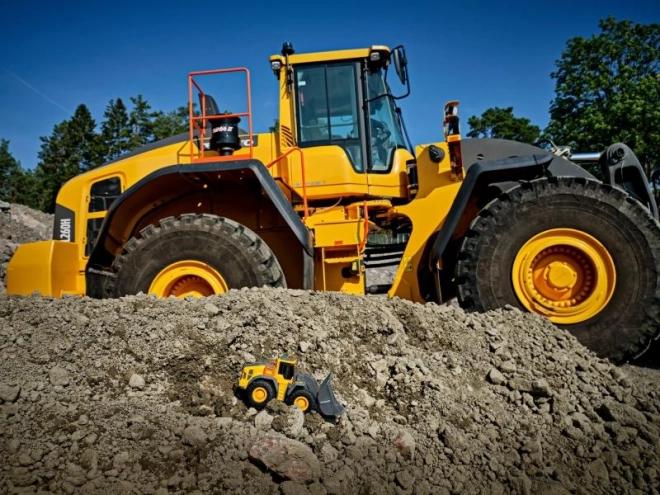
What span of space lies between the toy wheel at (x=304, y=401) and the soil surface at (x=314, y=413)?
48 millimetres

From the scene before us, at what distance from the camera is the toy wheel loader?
115 inches

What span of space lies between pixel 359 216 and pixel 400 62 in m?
1.87

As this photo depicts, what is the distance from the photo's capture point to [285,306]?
12.7ft

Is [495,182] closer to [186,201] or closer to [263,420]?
[263,420]

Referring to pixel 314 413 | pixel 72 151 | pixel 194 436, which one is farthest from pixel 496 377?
pixel 72 151

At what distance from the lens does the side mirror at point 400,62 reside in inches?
215

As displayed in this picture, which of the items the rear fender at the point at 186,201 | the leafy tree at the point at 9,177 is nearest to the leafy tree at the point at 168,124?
the leafy tree at the point at 9,177

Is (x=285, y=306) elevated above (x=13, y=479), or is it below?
above

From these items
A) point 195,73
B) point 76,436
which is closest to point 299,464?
point 76,436

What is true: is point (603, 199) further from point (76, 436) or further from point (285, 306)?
point (76, 436)

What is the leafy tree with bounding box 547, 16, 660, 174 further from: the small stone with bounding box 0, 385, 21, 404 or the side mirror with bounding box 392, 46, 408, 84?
the small stone with bounding box 0, 385, 21, 404

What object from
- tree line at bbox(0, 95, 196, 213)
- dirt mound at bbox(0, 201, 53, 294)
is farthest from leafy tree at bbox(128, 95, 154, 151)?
dirt mound at bbox(0, 201, 53, 294)

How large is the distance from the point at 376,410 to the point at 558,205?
101 inches

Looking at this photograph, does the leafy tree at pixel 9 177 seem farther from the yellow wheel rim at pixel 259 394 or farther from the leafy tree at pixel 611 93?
the yellow wheel rim at pixel 259 394
